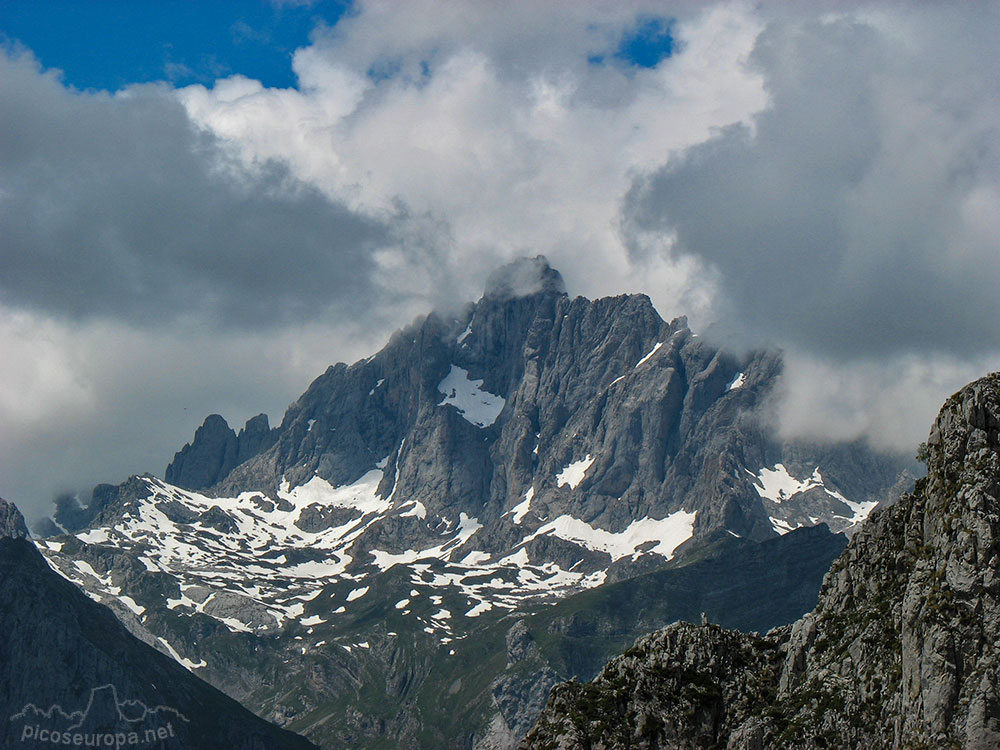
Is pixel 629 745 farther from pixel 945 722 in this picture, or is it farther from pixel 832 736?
pixel 945 722

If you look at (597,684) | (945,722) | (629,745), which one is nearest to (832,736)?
(945,722)

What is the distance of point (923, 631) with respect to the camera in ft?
341

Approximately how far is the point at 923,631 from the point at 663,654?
37.2 m

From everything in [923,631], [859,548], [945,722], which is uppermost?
[859,548]

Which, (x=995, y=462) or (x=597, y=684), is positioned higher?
(x=995, y=462)

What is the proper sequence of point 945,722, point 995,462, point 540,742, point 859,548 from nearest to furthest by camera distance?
point 945,722
point 995,462
point 859,548
point 540,742

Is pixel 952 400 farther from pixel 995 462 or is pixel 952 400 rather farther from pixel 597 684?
pixel 597 684

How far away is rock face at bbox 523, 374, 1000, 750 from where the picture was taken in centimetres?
10156

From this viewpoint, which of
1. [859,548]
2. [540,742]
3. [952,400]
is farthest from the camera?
[540,742]

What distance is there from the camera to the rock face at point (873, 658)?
102 m

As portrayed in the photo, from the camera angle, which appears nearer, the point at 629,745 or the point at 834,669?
the point at 834,669

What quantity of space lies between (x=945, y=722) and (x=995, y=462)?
2102 centimetres

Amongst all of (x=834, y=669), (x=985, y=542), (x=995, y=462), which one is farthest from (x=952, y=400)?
(x=834, y=669)

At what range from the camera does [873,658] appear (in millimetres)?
114750
